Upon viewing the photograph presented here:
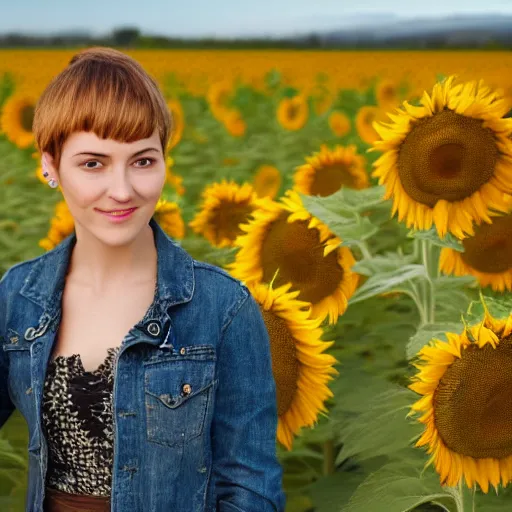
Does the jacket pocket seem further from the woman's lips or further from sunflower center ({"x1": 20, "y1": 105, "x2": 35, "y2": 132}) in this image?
sunflower center ({"x1": 20, "y1": 105, "x2": 35, "y2": 132})

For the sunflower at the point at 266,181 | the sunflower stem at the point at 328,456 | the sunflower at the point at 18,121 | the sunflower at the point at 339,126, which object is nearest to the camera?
the sunflower stem at the point at 328,456

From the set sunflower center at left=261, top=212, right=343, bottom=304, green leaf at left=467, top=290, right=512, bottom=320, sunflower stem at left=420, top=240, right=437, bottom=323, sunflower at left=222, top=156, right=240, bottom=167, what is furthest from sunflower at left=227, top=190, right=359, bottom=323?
sunflower at left=222, top=156, right=240, bottom=167

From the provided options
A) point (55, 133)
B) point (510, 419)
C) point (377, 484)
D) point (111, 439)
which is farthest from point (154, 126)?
point (377, 484)

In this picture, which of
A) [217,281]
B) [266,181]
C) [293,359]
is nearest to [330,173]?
[293,359]

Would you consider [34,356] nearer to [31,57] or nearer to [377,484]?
[377,484]

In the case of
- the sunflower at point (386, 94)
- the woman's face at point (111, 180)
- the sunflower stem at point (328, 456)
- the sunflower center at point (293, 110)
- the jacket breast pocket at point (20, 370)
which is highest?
the sunflower at point (386, 94)

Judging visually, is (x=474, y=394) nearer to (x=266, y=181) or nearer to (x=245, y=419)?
(x=245, y=419)

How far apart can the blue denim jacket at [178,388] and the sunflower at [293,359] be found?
1.84 feet

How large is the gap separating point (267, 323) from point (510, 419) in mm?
585

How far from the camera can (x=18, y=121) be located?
6.65 metres

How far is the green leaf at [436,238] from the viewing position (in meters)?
2.52

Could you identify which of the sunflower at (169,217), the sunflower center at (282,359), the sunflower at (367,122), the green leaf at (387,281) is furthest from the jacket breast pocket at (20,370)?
the sunflower at (367,122)

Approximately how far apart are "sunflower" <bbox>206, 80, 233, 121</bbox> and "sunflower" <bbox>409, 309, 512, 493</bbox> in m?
6.57

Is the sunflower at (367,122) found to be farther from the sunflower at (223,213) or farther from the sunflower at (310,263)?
the sunflower at (310,263)
